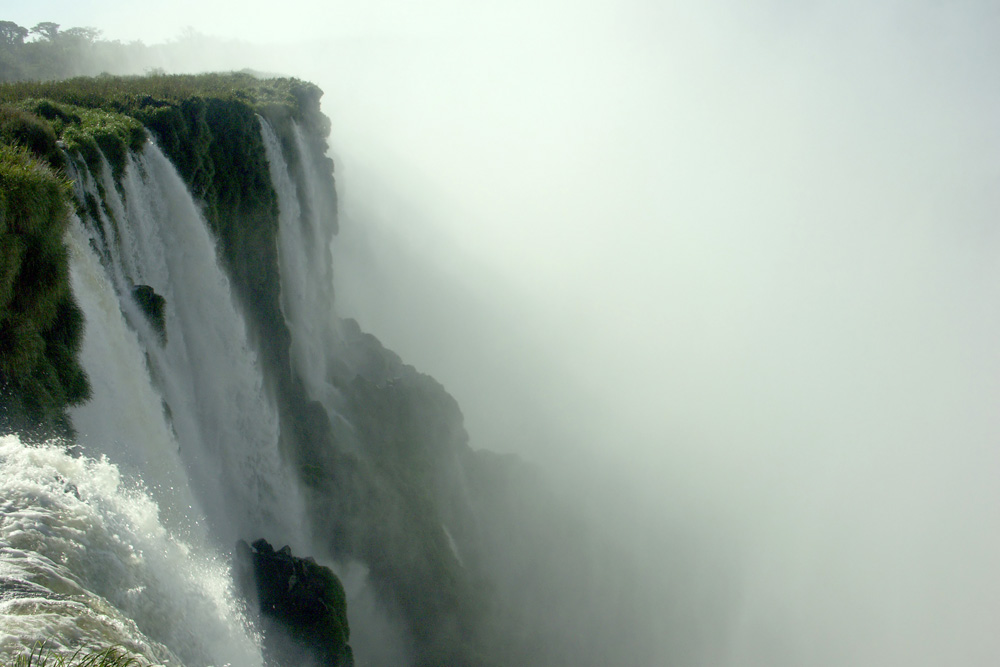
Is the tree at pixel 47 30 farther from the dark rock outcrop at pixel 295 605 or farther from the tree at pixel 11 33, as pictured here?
the dark rock outcrop at pixel 295 605

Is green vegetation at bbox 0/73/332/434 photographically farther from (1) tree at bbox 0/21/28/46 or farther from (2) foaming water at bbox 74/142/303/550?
(1) tree at bbox 0/21/28/46

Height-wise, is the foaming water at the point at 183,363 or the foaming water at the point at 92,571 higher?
the foaming water at the point at 183,363

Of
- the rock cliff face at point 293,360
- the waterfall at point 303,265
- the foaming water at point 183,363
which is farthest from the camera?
the waterfall at point 303,265

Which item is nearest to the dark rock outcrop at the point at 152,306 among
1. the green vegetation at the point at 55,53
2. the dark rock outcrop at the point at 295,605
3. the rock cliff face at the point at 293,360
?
the rock cliff face at the point at 293,360

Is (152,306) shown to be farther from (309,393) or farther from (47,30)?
(47,30)

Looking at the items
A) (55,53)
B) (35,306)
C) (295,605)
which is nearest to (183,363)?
(35,306)

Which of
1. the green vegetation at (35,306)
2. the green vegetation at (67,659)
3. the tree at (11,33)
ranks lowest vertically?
the green vegetation at (67,659)
